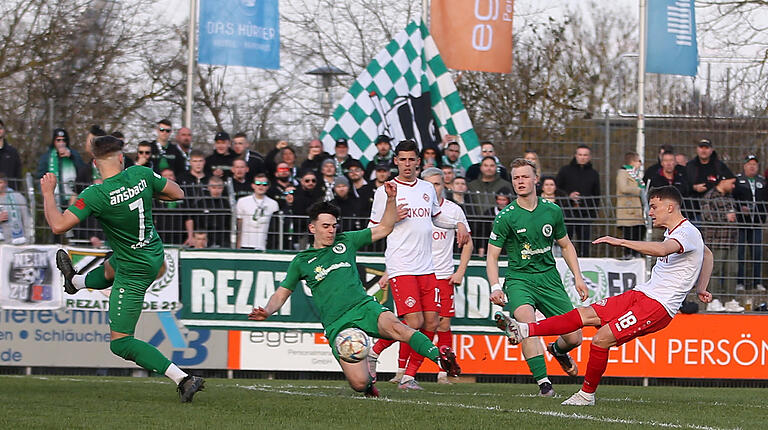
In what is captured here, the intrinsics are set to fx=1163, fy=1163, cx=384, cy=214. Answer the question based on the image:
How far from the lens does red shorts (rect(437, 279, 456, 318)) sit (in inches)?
461

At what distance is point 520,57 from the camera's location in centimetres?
2478

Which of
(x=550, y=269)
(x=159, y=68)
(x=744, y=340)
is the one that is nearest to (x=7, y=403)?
(x=550, y=269)

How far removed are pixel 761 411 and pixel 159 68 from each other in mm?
18498

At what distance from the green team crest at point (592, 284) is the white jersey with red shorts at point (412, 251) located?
299 cm

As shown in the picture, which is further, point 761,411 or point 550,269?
point 550,269

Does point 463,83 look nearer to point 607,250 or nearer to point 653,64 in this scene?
point 653,64

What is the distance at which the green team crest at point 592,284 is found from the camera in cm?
1364

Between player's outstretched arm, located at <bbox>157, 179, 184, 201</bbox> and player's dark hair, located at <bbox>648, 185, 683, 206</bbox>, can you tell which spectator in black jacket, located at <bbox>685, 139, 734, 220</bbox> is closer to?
player's dark hair, located at <bbox>648, 185, 683, 206</bbox>

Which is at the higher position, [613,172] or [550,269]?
[613,172]

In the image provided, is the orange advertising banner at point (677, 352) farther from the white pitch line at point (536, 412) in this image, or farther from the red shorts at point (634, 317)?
the red shorts at point (634, 317)

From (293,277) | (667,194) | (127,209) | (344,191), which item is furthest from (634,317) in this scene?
(344,191)

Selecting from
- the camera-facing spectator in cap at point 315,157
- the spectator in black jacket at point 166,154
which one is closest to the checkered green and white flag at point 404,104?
the camera-facing spectator in cap at point 315,157

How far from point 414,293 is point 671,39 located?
9375mm

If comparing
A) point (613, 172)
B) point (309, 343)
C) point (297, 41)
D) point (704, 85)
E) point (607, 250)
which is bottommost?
point (309, 343)
